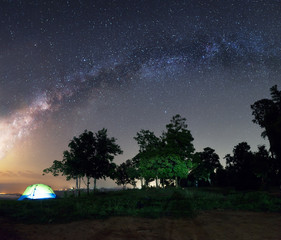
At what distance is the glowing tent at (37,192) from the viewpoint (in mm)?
20938

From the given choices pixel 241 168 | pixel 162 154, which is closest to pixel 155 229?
pixel 162 154

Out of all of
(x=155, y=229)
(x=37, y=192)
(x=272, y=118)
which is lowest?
(x=155, y=229)

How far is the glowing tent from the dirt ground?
1386 cm

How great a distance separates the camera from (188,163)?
31562 millimetres

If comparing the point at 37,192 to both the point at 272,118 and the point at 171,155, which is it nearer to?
the point at 171,155

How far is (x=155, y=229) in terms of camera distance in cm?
739

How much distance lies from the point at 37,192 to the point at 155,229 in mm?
18001

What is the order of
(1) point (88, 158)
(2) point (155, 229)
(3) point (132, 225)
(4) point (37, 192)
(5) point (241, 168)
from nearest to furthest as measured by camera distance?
(2) point (155, 229) → (3) point (132, 225) → (4) point (37, 192) → (1) point (88, 158) → (5) point (241, 168)

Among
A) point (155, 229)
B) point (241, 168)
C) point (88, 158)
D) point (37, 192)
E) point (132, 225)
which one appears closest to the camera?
point (155, 229)

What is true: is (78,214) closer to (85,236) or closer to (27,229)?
(27,229)

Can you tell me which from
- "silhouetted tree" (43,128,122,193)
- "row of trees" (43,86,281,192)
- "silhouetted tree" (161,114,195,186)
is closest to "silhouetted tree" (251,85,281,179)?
"row of trees" (43,86,281,192)

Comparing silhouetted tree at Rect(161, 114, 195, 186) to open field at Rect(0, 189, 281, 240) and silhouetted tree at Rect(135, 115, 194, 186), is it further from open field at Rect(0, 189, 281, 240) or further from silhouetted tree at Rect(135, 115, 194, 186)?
open field at Rect(0, 189, 281, 240)

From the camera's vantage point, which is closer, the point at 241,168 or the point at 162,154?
the point at 162,154

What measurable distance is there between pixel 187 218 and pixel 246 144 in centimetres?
4997
